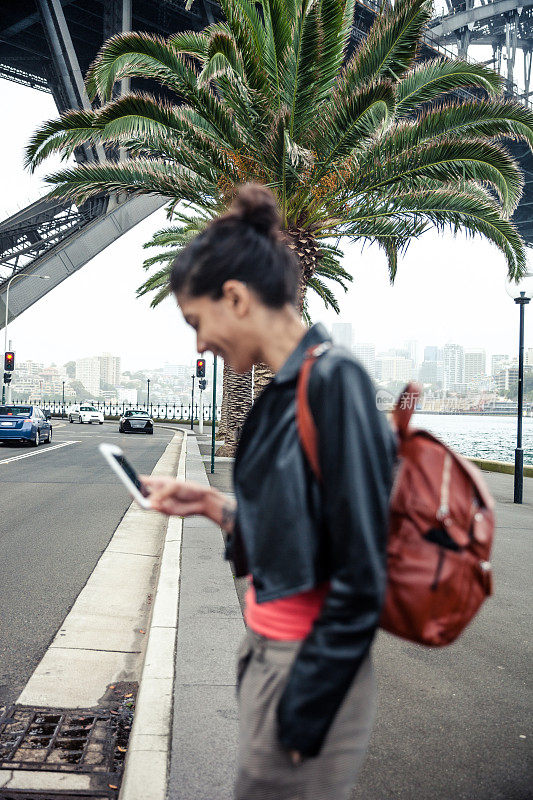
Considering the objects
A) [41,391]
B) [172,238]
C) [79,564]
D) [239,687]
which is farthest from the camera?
[41,391]

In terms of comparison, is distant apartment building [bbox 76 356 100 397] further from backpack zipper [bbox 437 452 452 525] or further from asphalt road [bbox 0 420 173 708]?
backpack zipper [bbox 437 452 452 525]

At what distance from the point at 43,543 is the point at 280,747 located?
643 centimetres

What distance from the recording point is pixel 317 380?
3.72 feet

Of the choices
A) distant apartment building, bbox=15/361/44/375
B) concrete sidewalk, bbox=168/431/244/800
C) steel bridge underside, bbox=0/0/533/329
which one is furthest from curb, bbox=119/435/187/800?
distant apartment building, bbox=15/361/44/375

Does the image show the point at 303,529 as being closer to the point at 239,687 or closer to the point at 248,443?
the point at 248,443

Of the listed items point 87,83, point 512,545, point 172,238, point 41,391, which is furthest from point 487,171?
point 41,391

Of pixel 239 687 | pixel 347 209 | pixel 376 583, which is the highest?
pixel 347 209

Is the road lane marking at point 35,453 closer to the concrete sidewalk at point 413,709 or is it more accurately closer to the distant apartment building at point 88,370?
the concrete sidewalk at point 413,709

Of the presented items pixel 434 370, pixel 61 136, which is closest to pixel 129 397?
pixel 434 370

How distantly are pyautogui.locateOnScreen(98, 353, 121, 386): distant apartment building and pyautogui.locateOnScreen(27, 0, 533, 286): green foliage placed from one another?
163 meters

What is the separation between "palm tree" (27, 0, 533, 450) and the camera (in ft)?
29.1

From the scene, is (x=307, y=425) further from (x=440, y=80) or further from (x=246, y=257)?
(x=440, y=80)

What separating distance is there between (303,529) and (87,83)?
1176 cm

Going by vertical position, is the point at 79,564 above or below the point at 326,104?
below
